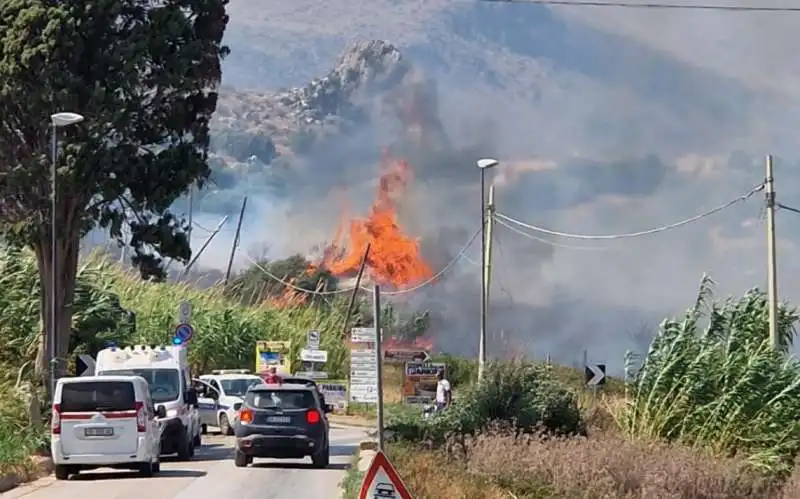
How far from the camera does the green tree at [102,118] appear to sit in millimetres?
33844

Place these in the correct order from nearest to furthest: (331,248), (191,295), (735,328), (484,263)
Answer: (735,328), (484,263), (191,295), (331,248)

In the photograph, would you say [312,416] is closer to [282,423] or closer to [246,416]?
[282,423]

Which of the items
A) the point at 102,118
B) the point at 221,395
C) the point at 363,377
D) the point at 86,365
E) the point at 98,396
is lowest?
the point at 221,395

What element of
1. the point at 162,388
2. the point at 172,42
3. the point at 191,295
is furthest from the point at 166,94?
the point at 191,295

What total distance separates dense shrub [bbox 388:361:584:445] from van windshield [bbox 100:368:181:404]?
5105 millimetres

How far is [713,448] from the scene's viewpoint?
93.6ft

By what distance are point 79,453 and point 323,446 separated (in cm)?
530

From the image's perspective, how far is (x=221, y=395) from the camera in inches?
1741

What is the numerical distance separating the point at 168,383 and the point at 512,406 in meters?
7.95

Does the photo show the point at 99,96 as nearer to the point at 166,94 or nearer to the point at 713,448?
the point at 166,94

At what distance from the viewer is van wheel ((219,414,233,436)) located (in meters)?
44.6

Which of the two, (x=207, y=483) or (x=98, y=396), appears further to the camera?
(x=98, y=396)

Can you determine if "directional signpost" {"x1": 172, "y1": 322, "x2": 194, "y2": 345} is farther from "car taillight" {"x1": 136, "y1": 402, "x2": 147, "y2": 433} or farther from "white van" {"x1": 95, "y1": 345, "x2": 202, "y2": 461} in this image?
"car taillight" {"x1": 136, "y1": 402, "x2": 147, "y2": 433}

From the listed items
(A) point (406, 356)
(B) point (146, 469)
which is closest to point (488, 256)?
(A) point (406, 356)
